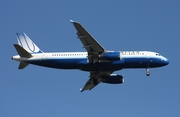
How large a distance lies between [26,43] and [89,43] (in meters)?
15.0

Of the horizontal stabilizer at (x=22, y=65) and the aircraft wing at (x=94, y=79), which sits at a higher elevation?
the horizontal stabilizer at (x=22, y=65)

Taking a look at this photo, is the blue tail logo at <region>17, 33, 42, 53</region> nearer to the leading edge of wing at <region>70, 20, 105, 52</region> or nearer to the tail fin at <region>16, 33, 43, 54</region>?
the tail fin at <region>16, 33, 43, 54</region>

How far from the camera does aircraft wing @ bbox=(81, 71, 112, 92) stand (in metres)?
81.9

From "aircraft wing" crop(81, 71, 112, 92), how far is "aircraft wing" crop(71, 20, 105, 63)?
693 cm

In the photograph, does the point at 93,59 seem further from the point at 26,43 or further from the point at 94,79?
the point at 26,43

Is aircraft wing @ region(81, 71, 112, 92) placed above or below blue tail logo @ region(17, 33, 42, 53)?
below

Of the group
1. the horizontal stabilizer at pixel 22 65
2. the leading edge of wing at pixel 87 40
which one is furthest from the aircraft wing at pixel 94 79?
the horizontal stabilizer at pixel 22 65

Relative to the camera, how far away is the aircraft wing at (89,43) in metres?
68.7

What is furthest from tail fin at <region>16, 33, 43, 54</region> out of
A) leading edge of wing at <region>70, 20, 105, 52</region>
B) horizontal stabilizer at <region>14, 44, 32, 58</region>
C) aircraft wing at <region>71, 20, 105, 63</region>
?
leading edge of wing at <region>70, 20, 105, 52</region>

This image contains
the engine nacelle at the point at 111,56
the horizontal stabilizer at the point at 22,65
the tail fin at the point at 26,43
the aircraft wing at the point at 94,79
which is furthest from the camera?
the aircraft wing at the point at 94,79

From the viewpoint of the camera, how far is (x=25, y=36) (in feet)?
271

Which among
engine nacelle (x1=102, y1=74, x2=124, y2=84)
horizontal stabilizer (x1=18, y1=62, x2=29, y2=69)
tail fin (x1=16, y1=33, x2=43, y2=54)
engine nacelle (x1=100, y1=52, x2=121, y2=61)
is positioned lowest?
engine nacelle (x1=102, y1=74, x2=124, y2=84)

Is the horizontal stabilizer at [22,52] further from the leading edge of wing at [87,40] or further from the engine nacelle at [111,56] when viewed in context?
the engine nacelle at [111,56]

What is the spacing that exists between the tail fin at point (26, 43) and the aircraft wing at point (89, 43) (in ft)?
37.5
